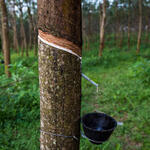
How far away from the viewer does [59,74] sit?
1081mm

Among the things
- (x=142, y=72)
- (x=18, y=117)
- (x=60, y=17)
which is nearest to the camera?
(x=60, y=17)

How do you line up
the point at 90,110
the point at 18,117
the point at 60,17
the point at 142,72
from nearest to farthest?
the point at 60,17, the point at 18,117, the point at 90,110, the point at 142,72

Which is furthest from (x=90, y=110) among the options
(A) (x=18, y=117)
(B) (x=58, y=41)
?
(B) (x=58, y=41)

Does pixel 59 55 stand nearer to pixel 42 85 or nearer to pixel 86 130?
pixel 42 85

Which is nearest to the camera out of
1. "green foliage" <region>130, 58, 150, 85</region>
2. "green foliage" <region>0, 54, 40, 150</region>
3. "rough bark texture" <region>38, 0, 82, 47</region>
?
"rough bark texture" <region>38, 0, 82, 47</region>

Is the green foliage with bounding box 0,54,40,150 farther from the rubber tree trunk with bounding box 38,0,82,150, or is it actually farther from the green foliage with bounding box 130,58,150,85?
the green foliage with bounding box 130,58,150,85

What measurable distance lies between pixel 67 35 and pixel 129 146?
7.85ft

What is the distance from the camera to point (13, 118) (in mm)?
3215

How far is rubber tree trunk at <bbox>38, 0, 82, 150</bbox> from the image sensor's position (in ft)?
3.38

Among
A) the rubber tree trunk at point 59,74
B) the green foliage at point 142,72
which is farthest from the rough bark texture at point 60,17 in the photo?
the green foliage at point 142,72

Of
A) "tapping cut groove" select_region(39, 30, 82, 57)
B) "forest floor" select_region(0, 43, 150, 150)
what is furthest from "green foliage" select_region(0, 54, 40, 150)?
"tapping cut groove" select_region(39, 30, 82, 57)

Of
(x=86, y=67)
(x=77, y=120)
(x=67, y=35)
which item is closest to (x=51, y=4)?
(x=67, y=35)

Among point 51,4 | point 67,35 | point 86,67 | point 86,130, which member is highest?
point 51,4

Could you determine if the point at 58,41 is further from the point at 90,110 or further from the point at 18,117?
the point at 90,110
